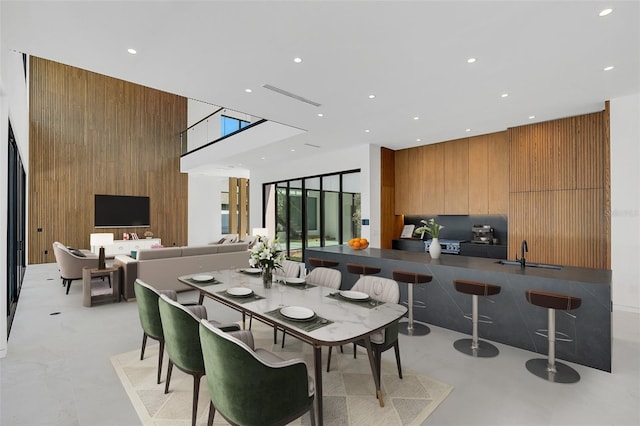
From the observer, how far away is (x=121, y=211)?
9977 millimetres

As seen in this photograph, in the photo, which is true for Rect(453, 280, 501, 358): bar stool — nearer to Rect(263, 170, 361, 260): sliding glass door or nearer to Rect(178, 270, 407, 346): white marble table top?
Rect(178, 270, 407, 346): white marble table top

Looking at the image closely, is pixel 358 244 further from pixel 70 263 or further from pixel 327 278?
pixel 70 263

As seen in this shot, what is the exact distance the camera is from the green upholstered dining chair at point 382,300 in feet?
8.05

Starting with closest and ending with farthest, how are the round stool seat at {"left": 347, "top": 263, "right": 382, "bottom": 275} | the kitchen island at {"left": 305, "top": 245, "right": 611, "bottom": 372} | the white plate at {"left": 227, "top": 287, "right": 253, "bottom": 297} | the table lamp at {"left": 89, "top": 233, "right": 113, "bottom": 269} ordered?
the white plate at {"left": 227, "top": 287, "right": 253, "bottom": 297} < the kitchen island at {"left": 305, "top": 245, "right": 611, "bottom": 372} < the round stool seat at {"left": 347, "top": 263, "right": 382, "bottom": 275} < the table lamp at {"left": 89, "top": 233, "right": 113, "bottom": 269}

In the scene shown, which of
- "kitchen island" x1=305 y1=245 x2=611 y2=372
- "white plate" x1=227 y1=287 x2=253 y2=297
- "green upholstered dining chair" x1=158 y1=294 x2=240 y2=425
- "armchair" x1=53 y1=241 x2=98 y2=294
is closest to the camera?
"green upholstered dining chair" x1=158 y1=294 x2=240 y2=425

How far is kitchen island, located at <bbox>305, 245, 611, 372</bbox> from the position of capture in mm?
2879

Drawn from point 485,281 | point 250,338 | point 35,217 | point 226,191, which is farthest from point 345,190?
point 35,217

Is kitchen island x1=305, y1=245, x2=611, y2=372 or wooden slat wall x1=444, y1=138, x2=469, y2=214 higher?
wooden slat wall x1=444, y1=138, x2=469, y2=214

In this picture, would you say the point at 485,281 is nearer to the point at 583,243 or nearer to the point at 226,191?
the point at 583,243

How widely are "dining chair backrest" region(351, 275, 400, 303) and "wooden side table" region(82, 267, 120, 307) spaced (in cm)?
420

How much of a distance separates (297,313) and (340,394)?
78 cm

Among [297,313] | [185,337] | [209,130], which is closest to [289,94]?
[297,313]

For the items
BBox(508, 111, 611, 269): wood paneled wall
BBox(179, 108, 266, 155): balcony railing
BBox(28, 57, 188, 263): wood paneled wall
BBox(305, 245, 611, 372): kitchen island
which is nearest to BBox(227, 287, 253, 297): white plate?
BBox(305, 245, 611, 372): kitchen island

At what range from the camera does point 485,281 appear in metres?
3.47
